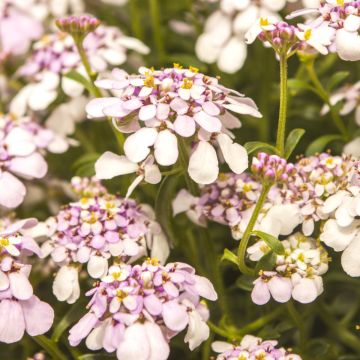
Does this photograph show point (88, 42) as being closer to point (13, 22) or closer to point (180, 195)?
point (13, 22)

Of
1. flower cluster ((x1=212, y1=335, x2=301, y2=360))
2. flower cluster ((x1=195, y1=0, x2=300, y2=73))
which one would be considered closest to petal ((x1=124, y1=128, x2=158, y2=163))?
flower cluster ((x1=212, y1=335, x2=301, y2=360))

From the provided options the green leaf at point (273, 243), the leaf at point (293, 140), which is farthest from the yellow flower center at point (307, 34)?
the green leaf at point (273, 243)

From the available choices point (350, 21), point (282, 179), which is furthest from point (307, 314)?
point (350, 21)

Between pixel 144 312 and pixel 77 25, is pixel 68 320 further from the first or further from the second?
pixel 77 25

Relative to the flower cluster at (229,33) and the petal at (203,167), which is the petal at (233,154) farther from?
the flower cluster at (229,33)

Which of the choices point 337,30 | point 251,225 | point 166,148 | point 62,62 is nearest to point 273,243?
point 251,225
